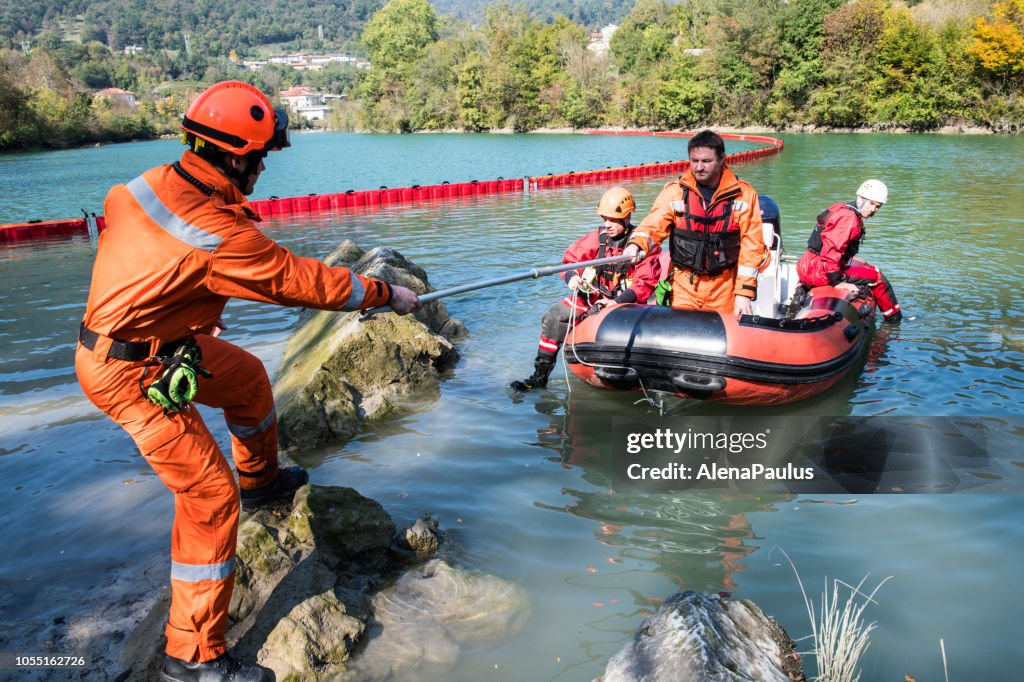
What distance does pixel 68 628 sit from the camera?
3.51m

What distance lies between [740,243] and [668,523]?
241 centimetres

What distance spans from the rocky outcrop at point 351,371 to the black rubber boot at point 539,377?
29.8 inches

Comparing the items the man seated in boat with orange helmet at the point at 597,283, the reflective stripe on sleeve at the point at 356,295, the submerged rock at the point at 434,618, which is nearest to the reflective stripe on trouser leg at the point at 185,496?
the submerged rock at the point at 434,618

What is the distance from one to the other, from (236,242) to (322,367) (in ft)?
11.3

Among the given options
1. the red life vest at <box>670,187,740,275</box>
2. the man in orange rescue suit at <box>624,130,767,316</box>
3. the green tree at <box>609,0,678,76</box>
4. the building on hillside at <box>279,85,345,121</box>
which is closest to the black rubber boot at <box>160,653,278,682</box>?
the man in orange rescue suit at <box>624,130,767,316</box>

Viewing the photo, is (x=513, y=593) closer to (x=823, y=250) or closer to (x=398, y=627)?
(x=398, y=627)

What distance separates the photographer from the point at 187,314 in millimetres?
3158

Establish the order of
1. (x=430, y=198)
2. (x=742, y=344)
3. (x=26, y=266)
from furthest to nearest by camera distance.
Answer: (x=430, y=198) → (x=26, y=266) → (x=742, y=344)

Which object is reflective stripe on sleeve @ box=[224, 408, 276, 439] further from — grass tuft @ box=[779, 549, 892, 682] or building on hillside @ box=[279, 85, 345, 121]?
A: building on hillside @ box=[279, 85, 345, 121]

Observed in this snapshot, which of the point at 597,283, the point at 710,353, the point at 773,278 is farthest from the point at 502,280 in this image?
the point at 773,278

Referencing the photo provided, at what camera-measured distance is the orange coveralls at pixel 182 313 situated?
296cm

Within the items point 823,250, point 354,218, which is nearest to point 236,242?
point 823,250

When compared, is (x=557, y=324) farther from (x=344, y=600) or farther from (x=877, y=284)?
(x=877, y=284)

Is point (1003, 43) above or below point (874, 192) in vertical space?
above
